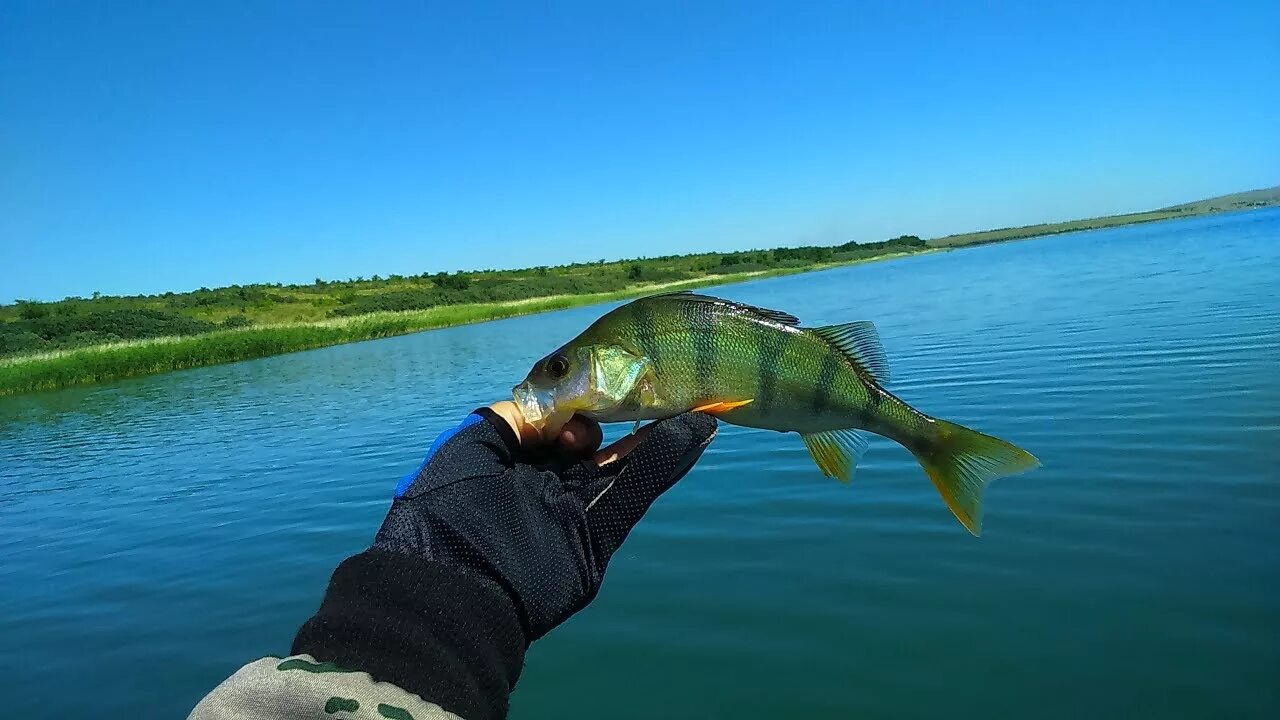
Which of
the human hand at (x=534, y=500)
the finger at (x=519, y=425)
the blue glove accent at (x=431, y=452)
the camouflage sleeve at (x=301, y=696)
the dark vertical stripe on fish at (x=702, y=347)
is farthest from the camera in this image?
the dark vertical stripe on fish at (x=702, y=347)

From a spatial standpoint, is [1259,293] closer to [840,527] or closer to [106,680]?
[840,527]

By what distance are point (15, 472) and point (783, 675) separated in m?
19.1

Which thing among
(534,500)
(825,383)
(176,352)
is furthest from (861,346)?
(176,352)

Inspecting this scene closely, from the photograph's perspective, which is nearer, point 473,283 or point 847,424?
point 847,424

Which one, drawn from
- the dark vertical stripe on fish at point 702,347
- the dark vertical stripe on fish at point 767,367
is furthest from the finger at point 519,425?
the dark vertical stripe on fish at point 767,367

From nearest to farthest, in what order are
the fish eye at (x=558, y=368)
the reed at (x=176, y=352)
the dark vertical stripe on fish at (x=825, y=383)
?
1. the fish eye at (x=558, y=368)
2. the dark vertical stripe on fish at (x=825, y=383)
3. the reed at (x=176, y=352)

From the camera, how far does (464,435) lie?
8.48 ft

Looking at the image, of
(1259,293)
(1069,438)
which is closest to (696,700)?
(1069,438)

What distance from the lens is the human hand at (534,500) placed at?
2.24 meters

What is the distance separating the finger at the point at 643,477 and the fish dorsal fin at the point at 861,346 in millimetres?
670

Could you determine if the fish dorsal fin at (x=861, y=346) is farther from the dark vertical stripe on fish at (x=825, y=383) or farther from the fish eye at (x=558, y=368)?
the fish eye at (x=558, y=368)

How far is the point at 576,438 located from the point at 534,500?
0.39m

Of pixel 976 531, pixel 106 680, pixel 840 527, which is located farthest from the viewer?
pixel 840 527

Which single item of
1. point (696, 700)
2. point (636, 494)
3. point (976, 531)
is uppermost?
point (636, 494)
